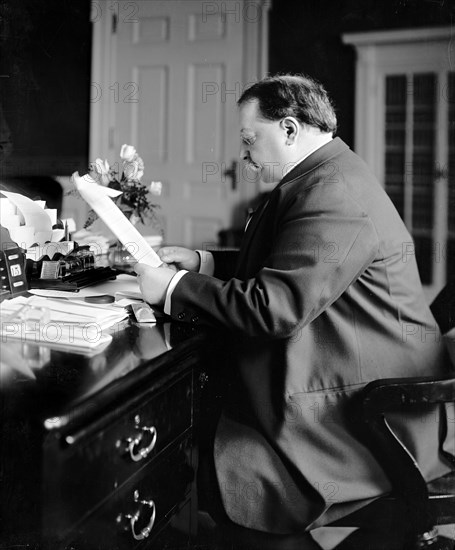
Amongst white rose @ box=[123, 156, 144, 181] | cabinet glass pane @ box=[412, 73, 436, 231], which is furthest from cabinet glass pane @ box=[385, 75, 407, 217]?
white rose @ box=[123, 156, 144, 181]

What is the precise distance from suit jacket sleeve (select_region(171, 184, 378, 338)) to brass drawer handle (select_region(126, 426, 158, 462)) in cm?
32

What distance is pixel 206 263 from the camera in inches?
82.1

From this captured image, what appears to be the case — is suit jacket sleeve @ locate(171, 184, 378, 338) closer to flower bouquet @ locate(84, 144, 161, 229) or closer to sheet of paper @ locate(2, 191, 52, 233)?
sheet of paper @ locate(2, 191, 52, 233)

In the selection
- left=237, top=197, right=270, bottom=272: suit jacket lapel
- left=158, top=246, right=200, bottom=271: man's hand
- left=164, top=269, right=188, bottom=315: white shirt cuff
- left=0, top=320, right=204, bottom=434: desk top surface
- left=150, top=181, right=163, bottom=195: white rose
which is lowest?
left=0, top=320, right=204, bottom=434: desk top surface

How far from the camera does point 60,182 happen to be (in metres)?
3.72

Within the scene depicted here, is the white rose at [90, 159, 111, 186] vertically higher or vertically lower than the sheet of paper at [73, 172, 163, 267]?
higher

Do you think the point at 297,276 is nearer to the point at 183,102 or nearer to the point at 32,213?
the point at 32,213

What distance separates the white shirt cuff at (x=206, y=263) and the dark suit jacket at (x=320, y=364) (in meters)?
0.52

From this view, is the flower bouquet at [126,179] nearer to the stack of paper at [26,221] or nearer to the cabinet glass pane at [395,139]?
the stack of paper at [26,221]

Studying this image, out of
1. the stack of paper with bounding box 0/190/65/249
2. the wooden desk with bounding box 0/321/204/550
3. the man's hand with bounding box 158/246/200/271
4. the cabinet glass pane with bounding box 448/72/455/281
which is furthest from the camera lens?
the cabinet glass pane with bounding box 448/72/455/281

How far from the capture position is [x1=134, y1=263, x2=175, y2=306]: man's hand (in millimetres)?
1536

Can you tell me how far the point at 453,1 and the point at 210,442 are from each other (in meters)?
1.73

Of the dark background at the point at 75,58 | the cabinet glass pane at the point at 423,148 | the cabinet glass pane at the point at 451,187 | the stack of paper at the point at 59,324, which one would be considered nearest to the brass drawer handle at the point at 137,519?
the stack of paper at the point at 59,324

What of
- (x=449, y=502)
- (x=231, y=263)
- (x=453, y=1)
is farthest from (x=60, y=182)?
(x=449, y=502)
